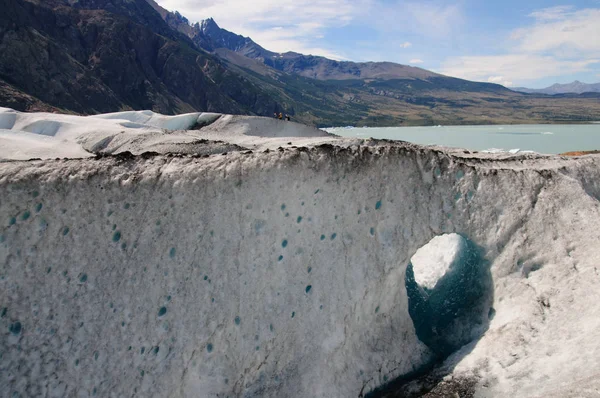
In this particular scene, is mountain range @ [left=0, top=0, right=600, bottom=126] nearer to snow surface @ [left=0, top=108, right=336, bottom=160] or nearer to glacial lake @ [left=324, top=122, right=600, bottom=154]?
glacial lake @ [left=324, top=122, right=600, bottom=154]

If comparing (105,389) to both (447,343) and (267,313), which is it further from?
(447,343)

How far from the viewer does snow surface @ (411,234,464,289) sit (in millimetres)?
11734

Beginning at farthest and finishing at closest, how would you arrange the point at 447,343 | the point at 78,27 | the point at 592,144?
the point at 78,27, the point at 592,144, the point at 447,343

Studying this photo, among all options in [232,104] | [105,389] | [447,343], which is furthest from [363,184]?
[232,104]

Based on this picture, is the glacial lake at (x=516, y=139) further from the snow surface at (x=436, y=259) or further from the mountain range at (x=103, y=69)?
the mountain range at (x=103, y=69)

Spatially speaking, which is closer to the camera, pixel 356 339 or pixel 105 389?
pixel 105 389

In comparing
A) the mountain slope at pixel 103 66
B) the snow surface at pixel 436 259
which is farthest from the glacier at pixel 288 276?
the mountain slope at pixel 103 66

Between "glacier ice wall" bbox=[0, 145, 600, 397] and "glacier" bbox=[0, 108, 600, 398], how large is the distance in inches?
1.2

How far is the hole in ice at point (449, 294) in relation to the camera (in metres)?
10.2

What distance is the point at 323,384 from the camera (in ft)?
28.8

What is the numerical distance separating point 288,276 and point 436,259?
4902 mm

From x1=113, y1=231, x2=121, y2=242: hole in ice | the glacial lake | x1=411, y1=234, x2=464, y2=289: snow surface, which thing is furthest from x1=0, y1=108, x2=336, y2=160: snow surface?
the glacial lake

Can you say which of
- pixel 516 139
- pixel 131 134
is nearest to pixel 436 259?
pixel 131 134

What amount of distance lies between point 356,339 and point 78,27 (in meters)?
110
